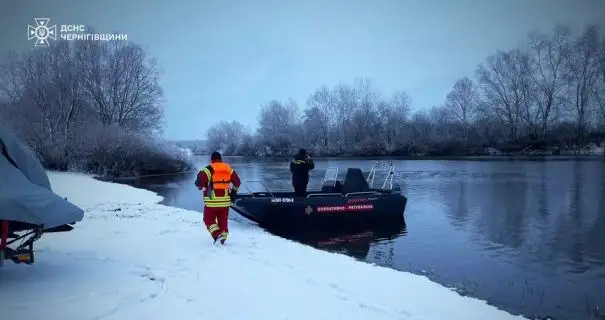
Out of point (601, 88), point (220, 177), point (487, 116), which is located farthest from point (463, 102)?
point (220, 177)

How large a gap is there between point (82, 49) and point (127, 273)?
42371 millimetres

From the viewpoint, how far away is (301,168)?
12.4 metres

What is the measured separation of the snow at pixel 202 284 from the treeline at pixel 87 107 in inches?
1039

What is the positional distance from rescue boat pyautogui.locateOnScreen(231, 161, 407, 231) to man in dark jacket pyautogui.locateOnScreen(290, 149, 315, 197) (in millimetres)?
571

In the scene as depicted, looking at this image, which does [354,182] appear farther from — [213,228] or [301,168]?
[213,228]

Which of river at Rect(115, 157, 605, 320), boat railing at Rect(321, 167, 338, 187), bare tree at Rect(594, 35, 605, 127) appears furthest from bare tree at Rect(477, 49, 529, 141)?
boat railing at Rect(321, 167, 338, 187)

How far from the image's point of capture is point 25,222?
481 cm

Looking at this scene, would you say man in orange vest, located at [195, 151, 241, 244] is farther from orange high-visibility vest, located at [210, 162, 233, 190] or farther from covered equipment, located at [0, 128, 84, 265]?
covered equipment, located at [0, 128, 84, 265]

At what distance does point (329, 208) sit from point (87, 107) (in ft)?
125

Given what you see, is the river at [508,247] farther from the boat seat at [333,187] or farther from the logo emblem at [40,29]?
the logo emblem at [40,29]

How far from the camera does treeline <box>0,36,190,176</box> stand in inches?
1304

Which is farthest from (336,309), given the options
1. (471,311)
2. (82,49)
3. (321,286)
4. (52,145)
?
(82,49)

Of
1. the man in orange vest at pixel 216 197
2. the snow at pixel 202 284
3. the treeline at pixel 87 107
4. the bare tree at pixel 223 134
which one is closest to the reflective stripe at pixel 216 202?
the man in orange vest at pixel 216 197

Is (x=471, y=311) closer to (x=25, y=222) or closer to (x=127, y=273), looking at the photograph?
(x=127, y=273)
